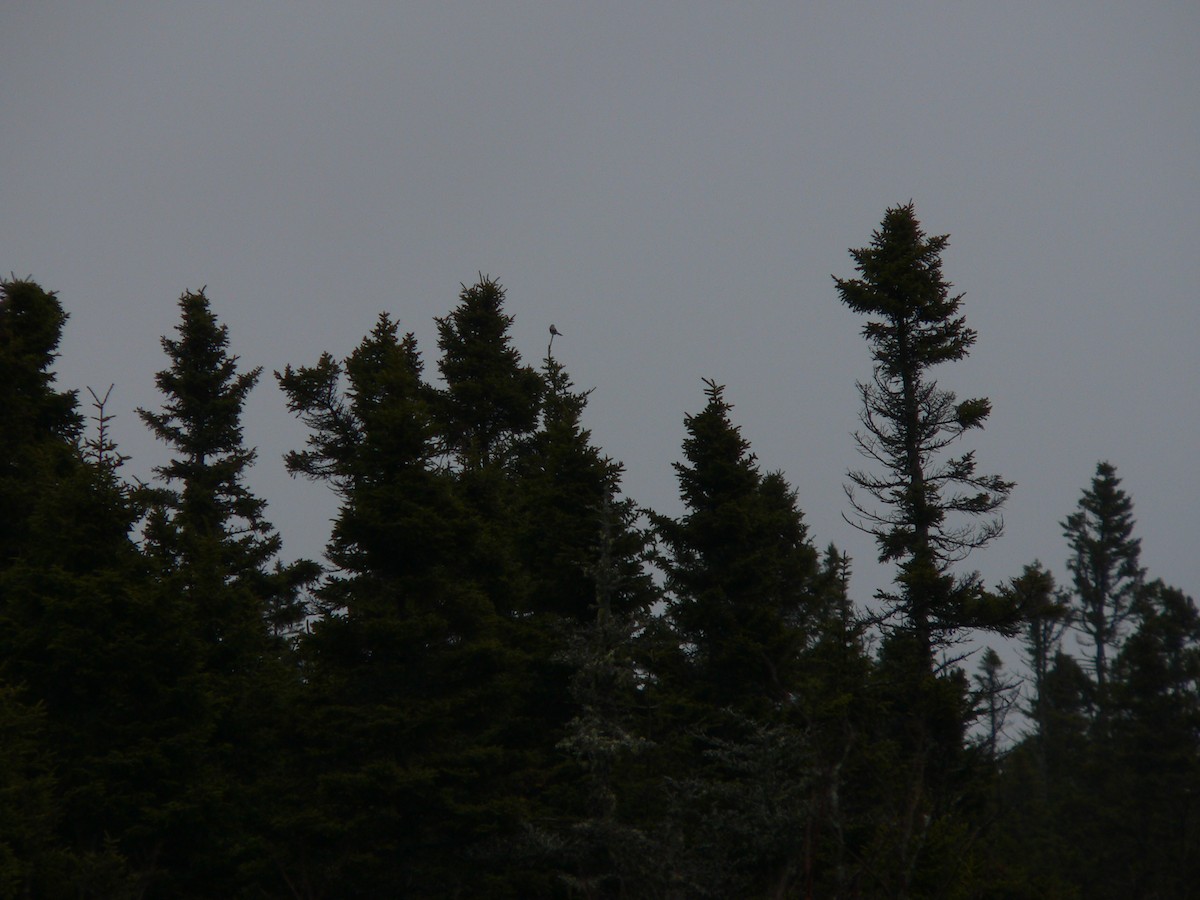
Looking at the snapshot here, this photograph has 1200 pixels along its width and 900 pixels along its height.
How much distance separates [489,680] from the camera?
2083cm

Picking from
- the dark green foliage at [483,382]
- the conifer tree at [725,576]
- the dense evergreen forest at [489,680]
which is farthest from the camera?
the dark green foliage at [483,382]

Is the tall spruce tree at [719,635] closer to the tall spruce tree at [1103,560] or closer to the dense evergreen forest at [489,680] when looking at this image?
the dense evergreen forest at [489,680]

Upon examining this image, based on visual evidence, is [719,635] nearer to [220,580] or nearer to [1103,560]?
[220,580]

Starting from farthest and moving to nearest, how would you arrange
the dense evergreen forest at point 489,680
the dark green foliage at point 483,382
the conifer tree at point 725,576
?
1. the dark green foliage at point 483,382
2. the conifer tree at point 725,576
3. the dense evergreen forest at point 489,680

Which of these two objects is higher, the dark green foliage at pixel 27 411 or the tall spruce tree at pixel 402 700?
the dark green foliage at pixel 27 411

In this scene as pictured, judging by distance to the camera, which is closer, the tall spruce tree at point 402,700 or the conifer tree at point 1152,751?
the tall spruce tree at point 402,700

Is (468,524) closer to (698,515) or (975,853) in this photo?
(698,515)

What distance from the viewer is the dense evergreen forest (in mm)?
17734

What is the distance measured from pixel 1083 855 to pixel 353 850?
36.2 meters

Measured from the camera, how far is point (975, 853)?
1948 cm

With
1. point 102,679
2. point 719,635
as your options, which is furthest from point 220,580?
Result: point 719,635

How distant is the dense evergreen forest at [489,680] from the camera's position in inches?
698

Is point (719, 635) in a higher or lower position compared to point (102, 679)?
higher

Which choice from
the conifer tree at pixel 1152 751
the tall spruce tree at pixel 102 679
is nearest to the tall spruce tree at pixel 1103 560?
the conifer tree at pixel 1152 751
